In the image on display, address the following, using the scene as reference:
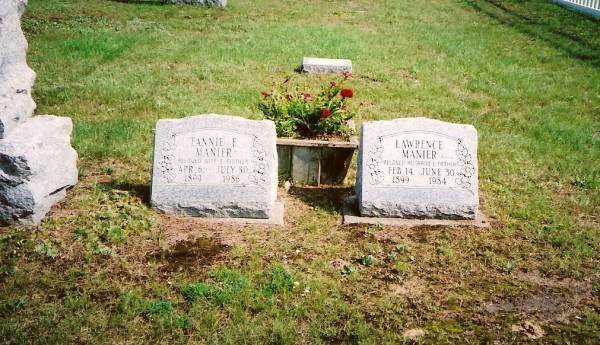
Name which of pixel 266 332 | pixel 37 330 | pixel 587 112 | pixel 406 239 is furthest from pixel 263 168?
pixel 587 112

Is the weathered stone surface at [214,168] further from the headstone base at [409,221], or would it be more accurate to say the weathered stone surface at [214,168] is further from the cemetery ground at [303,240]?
the headstone base at [409,221]

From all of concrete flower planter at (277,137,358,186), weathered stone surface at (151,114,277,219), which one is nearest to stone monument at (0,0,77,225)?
weathered stone surface at (151,114,277,219)

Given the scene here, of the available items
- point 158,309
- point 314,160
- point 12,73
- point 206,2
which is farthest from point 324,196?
point 206,2

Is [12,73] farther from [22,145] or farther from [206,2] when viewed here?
[206,2]

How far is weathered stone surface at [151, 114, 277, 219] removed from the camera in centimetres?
550

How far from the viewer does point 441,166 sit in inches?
221

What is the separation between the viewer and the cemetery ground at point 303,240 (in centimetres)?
410

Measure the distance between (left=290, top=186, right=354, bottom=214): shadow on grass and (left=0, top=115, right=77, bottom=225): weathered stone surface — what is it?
7.92ft

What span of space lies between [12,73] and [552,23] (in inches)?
611

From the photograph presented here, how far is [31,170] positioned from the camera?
4.98 m

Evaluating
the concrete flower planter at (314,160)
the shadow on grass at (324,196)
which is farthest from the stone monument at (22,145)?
the shadow on grass at (324,196)

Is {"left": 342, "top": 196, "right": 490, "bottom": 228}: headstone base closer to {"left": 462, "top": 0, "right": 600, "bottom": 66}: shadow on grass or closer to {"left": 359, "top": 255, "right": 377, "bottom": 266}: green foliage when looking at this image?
{"left": 359, "top": 255, "right": 377, "bottom": 266}: green foliage

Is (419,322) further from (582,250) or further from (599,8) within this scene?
(599,8)

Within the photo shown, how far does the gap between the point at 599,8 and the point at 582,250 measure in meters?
14.8
